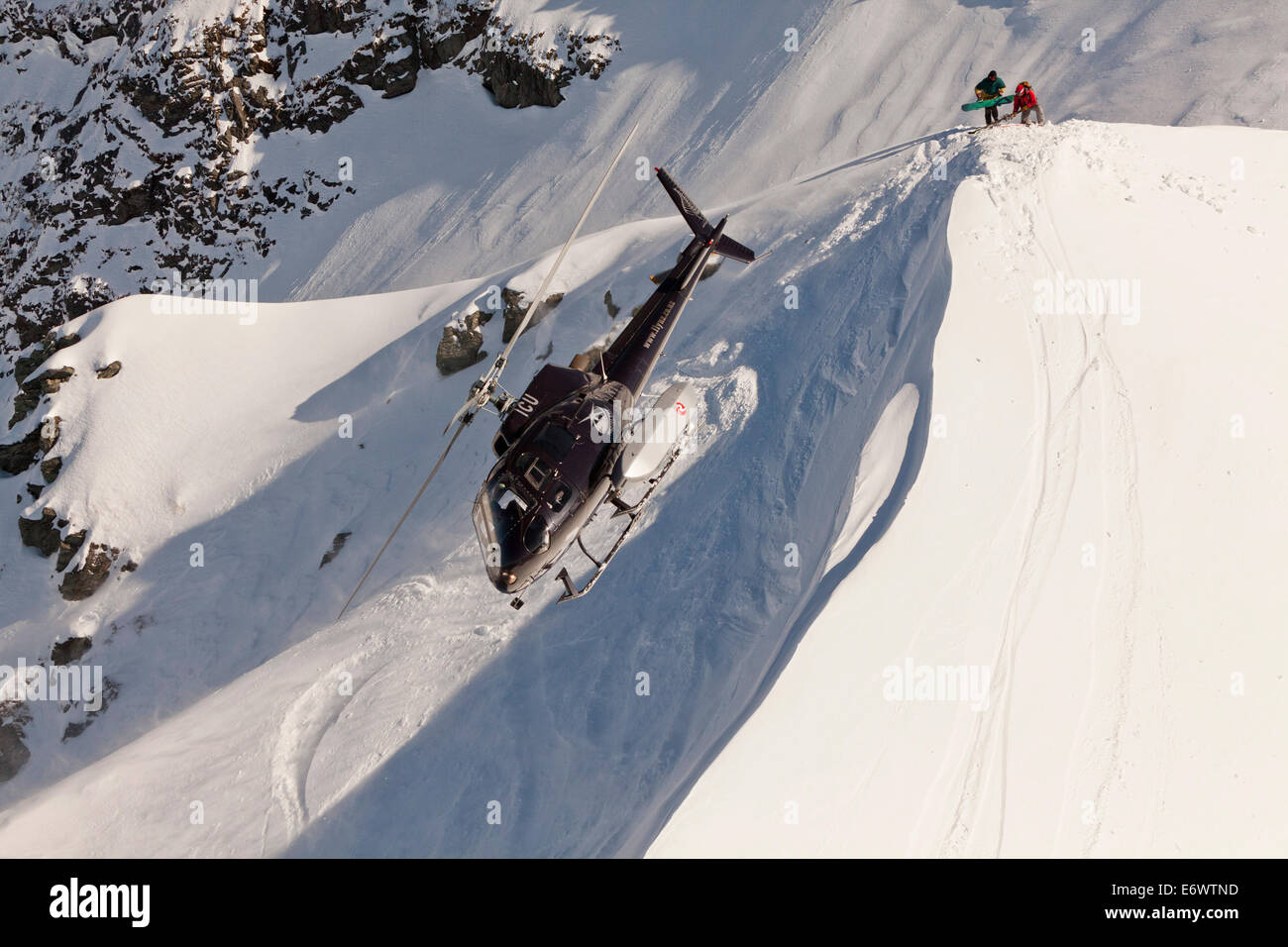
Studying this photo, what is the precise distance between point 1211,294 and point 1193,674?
32.9 feet

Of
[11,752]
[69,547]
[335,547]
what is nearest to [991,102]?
[335,547]

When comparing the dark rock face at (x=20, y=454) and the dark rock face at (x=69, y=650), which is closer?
the dark rock face at (x=69, y=650)

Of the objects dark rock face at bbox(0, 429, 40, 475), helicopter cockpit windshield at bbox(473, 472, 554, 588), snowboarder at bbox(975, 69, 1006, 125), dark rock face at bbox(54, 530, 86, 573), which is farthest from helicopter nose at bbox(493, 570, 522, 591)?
dark rock face at bbox(0, 429, 40, 475)

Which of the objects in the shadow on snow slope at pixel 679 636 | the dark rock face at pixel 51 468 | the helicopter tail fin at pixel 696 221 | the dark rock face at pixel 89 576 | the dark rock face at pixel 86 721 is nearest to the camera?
the shadow on snow slope at pixel 679 636

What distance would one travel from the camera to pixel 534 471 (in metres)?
13.3

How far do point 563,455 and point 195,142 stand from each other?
34.5 meters

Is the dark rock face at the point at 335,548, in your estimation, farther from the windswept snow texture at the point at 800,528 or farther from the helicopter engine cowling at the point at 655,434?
the helicopter engine cowling at the point at 655,434

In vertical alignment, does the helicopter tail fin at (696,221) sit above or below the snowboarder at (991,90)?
below

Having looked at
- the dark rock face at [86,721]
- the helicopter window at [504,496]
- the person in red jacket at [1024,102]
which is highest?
the person in red jacket at [1024,102]

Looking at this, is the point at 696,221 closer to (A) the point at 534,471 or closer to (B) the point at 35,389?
(A) the point at 534,471

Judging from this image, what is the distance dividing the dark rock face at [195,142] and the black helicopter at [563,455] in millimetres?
26401

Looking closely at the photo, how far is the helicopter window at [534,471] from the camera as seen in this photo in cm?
1329

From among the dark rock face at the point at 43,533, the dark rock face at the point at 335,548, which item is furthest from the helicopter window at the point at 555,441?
the dark rock face at the point at 43,533
